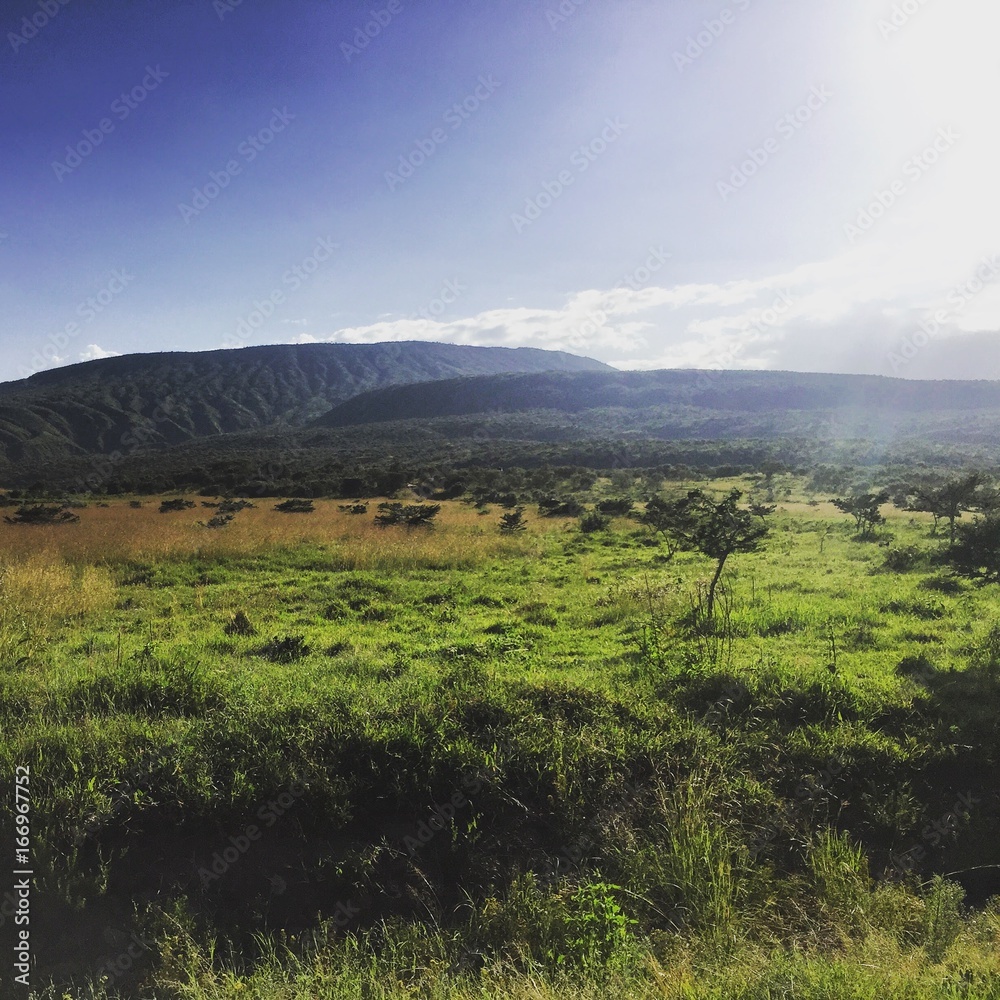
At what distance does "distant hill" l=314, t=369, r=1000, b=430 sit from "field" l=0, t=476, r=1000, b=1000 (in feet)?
402

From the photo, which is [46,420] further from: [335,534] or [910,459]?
[910,459]

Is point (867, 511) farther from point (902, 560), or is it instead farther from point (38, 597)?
point (38, 597)

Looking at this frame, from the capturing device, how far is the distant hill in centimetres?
13775

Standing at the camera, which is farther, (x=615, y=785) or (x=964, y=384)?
(x=964, y=384)

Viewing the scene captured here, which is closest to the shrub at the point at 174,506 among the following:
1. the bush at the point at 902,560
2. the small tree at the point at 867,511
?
the bush at the point at 902,560

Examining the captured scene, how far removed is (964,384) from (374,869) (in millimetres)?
204781

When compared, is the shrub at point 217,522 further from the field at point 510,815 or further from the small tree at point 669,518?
the small tree at point 669,518

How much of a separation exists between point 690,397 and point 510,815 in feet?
547

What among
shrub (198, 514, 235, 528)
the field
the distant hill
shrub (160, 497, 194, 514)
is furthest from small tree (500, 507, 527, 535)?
the distant hill

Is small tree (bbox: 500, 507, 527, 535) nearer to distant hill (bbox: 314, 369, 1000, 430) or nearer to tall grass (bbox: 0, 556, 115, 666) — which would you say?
tall grass (bbox: 0, 556, 115, 666)

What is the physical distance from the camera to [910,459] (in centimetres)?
6347

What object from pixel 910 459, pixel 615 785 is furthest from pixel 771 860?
pixel 910 459

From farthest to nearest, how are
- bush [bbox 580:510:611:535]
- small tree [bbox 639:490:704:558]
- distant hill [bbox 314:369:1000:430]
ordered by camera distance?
distant hill [bbox 314:369:1000:430] < bush [bbox 580:510:611:535] < small tree [bbox 639:490:704:558]

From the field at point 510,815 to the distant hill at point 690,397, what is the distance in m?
122
